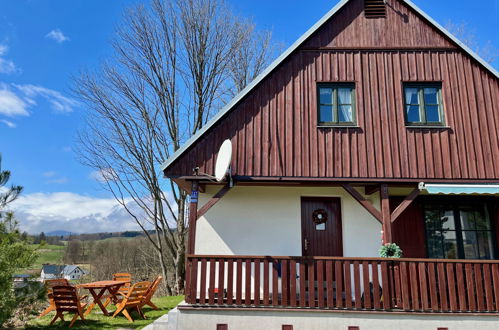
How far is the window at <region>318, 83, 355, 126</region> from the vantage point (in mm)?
8227

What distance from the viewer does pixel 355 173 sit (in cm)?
772

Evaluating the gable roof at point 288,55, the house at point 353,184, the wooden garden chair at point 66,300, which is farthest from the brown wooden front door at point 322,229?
the wooden garden chair at point 66,300

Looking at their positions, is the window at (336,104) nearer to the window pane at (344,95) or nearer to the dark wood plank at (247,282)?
the window pane at (344,95)

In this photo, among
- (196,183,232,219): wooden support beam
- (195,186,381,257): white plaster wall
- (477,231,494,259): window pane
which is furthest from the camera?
(195,186,381,257): white plaster wall

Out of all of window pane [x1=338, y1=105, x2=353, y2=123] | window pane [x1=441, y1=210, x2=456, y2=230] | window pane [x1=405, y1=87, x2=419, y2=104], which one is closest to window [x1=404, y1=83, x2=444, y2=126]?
window pane [x1=405, y1=87, x2=419, y2=104]

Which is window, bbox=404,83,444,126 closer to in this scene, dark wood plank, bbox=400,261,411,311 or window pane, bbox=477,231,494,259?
window pane, bbox=477,231,494,259

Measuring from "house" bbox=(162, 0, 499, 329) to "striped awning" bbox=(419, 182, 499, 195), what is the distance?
40mm

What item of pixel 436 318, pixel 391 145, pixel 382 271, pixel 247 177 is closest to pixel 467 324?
pixel 436 318

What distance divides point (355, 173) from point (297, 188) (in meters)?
1.76

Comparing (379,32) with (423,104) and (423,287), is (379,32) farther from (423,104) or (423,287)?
(423,287)

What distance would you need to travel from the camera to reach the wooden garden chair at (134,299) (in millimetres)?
7861

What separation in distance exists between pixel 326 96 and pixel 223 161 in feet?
10.5

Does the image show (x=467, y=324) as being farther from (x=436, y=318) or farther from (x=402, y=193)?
(x=402, y=193)

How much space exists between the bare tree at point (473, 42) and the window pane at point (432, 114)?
13.9m
